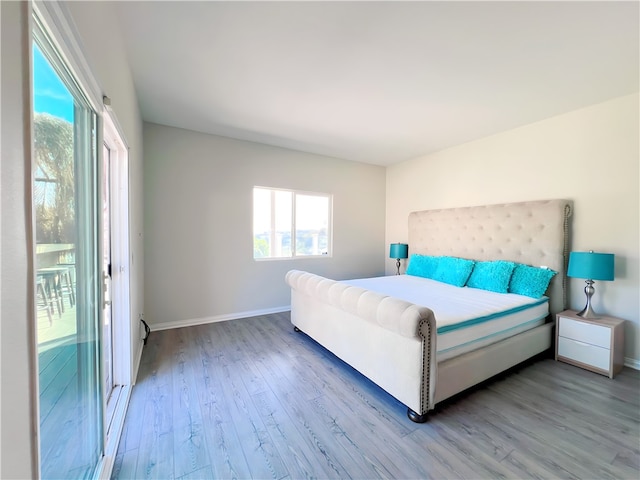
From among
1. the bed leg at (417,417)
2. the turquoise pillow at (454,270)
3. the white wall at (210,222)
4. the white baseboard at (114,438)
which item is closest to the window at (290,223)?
the white wall at (210,222)

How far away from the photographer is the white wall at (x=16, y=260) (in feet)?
1.81

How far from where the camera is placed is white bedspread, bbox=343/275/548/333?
84.2 inches

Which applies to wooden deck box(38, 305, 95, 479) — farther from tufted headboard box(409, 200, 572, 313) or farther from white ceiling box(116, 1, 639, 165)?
tufted headboard box(409, 200, 572, 313)

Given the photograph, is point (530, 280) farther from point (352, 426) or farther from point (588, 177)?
point (352, 426)

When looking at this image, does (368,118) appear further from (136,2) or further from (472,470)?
(472,470)

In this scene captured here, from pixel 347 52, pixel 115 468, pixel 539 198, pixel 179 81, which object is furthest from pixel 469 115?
pixel 115 468

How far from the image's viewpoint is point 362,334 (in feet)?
7.23

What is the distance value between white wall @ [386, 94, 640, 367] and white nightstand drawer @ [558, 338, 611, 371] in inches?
17.0

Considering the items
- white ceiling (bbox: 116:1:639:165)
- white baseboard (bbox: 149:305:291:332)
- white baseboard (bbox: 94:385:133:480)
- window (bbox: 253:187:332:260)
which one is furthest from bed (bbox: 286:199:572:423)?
white baseboard (bbox: 94:385:133:480)

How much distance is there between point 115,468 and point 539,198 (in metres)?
4.39

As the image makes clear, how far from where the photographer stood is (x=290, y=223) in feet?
14.1

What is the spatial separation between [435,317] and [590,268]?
1.70 meters

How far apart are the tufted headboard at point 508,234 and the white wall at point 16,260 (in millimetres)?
3943

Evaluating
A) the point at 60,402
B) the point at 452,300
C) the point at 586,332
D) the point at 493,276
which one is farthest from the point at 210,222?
the point at 586,332
